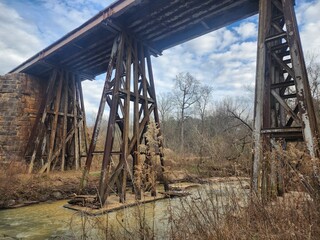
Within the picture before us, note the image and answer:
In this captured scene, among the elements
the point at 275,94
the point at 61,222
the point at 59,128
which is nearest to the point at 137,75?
the point at 275,94

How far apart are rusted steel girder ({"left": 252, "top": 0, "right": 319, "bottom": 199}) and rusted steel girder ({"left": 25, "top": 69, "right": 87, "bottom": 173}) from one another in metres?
7.06

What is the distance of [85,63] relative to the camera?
8820 millimetres

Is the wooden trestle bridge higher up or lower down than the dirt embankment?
higher up

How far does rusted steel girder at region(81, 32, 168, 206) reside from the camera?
219 inches

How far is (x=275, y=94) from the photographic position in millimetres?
4234

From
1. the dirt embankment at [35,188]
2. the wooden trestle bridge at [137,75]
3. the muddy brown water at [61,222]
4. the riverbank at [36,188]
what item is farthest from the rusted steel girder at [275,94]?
the dirt embankment at [35,188]

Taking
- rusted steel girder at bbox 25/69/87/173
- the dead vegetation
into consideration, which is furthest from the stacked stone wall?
the dead vegetation

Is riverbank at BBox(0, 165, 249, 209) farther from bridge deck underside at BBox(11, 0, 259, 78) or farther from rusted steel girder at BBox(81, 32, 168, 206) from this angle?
bridge deck underside at BBox(11, 0, 259, 78)

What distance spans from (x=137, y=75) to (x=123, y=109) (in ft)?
3.99

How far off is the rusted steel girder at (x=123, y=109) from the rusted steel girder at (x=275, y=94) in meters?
2.47

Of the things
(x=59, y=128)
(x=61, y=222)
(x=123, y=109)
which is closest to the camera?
(x=61, y=222)

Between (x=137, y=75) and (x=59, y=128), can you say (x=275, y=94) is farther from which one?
(x=59, y=128)

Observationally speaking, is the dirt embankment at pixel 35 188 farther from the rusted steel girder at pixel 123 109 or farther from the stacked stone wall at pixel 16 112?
the stacked stone wall at pixel 16 112

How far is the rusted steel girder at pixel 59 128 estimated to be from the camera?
865cm
